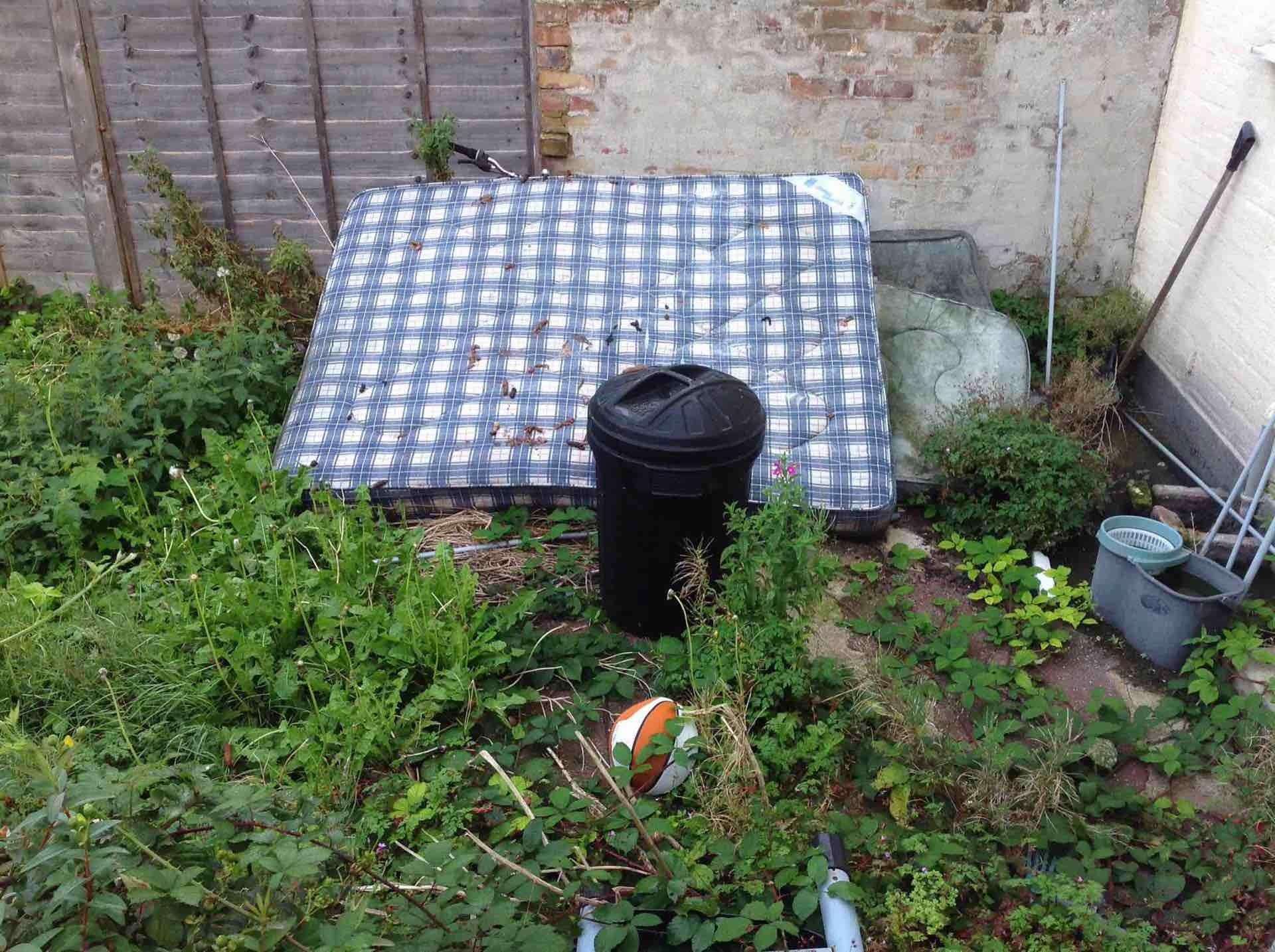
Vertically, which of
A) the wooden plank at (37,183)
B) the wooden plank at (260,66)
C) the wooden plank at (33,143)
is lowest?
the wooden plank at (37,183)

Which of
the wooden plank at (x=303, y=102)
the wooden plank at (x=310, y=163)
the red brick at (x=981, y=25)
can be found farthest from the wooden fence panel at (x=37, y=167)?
the red brick at (x=981, y=25)

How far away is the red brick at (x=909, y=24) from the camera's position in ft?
18.1

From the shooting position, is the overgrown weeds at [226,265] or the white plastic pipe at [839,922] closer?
the white plastic pipe at [839,922]

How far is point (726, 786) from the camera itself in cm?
292

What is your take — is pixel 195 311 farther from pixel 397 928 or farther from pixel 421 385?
pixel 397 928

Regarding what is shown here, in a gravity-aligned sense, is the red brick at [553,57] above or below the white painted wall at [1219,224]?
above

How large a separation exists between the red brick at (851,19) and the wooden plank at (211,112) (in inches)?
141

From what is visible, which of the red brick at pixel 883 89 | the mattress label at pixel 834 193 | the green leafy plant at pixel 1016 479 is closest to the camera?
the green leafy plant at pixel 1016 479

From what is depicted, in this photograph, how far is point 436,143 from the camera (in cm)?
566

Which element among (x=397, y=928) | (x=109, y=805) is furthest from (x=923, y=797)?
(x=109, y=805)

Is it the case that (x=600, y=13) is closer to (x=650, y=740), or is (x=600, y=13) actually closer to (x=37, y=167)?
(x=37, y=167)

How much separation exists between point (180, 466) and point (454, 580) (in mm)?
1651

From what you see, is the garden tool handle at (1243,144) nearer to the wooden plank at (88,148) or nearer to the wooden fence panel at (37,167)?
the wooden plank at (88,148)

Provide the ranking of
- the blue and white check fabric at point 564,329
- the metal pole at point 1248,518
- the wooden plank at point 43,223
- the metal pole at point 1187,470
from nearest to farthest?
the metal pole at point 1248,518 → the metal pole at point 1187,470 → the blue and white check fabric at point 564,329 → the wooden plank at point 43,223
